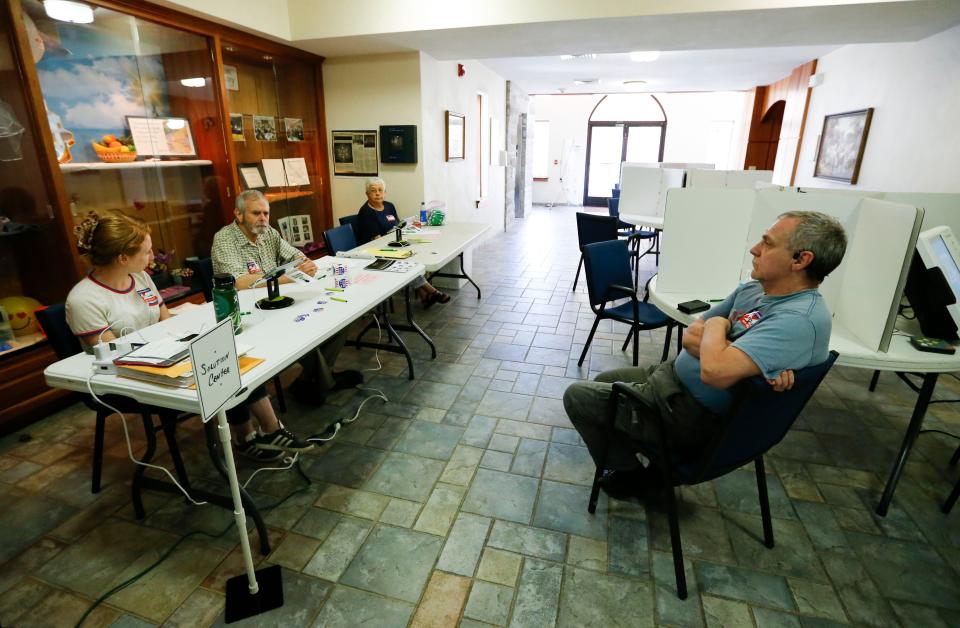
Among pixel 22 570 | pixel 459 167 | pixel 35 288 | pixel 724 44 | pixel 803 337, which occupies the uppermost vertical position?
pixel 724 44

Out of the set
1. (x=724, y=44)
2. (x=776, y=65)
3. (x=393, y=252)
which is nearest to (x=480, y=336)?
(x=393, y=252)

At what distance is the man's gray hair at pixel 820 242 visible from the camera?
5.02 ft

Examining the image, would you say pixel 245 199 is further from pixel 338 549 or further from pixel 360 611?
pixel 360 611

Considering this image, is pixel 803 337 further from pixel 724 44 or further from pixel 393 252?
pixel 724 44

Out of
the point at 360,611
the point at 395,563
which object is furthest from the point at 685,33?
the point at 360,611

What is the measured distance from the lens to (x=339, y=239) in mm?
3760

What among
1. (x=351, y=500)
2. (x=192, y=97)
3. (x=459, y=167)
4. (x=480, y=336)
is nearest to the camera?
(x=351, y=500)

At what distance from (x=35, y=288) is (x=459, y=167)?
4.05 meters

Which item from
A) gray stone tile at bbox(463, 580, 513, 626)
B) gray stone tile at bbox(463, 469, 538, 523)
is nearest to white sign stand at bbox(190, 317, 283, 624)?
gray stone tile at bbox(463, 580, 513, 626)

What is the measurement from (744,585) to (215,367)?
6.25ft

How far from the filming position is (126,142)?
3.28 m

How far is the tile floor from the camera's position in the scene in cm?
168

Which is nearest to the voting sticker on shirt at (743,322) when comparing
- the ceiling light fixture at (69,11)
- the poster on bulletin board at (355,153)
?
the ceiling light fixture at (69,11)

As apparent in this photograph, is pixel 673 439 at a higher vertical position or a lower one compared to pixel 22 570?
higher
